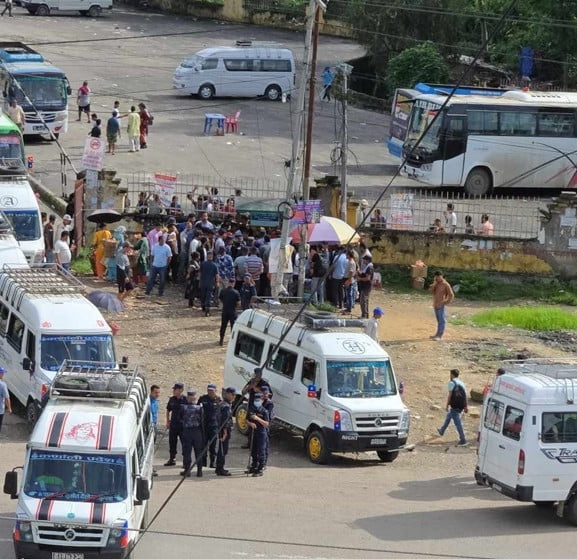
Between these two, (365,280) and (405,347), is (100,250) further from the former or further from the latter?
(405,347)

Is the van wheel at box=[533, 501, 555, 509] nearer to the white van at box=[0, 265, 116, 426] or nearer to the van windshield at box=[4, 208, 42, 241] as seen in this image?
the white van at box=[0, 265, 116, 426]

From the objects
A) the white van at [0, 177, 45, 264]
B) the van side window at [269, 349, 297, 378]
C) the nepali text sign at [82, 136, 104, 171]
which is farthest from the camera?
the nepali text sign at [82, 136, 104, 171]

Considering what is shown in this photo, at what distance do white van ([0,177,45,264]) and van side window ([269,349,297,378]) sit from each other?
9749mm

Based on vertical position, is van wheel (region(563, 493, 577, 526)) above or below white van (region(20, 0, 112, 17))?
below

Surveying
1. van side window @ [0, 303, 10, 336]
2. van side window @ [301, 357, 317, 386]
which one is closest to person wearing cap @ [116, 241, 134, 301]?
van side window @ [0, 303, 10, 336]

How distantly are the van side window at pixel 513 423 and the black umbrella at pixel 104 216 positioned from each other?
645 inches

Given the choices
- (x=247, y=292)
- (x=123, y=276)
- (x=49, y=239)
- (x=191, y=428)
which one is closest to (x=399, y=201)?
(x=247, y=292)

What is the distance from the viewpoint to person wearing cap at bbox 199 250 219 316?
31359 millimetres

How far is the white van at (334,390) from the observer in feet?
75.6

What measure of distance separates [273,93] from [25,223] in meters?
24.6

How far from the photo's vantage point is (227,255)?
105 ft

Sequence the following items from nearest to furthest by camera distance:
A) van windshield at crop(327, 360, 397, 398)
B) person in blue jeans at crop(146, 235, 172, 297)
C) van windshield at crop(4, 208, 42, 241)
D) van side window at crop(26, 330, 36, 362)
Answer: van windshield at crop(327, 360, 397, 398), van side window at crop(26, 330, 36, 362), person in blue jeans at crop(146, 235, 172, 297), van windshield at crop(4, 208, 42, 241)

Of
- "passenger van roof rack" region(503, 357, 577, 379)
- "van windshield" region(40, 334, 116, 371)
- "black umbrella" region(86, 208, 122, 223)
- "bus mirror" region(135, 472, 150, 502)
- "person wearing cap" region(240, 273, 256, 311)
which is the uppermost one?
"passenger van roof rack" region(503, 357, 577, 379)

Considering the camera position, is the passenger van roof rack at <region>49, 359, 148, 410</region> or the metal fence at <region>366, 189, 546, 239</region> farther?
the metal fence at <region>366, 189, 546, 239</region>
